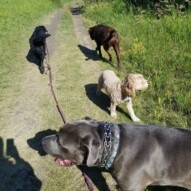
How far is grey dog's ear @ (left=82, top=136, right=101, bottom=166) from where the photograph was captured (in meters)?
3.63

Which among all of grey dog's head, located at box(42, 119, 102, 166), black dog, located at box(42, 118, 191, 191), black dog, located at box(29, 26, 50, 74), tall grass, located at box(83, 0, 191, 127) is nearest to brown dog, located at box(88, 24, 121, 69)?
tall grass, located at box(83, 0, 191, 127)

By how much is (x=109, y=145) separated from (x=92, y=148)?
230 millimetres

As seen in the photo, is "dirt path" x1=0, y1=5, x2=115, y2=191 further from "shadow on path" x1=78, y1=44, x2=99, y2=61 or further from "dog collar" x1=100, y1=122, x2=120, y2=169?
"dog collar" x1=100, y1=122, x2=120, y2=169

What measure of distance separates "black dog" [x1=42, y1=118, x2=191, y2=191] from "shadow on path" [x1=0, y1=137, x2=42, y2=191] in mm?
1269

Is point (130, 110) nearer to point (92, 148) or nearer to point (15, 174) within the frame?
point (15, 174)

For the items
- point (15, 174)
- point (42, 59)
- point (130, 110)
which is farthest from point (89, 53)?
point (15, 174)

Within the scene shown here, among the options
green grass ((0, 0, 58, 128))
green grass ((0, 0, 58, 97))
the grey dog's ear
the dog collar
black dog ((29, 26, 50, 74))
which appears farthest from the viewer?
green grass ((0, 0, 58, 97))

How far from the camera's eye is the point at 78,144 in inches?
147

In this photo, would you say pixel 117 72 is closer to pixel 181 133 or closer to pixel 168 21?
pixel 168 21

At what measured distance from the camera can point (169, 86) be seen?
7281mm

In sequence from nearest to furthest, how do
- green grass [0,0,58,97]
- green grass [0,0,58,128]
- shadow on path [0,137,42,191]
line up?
shadow on path [0,137,42,191], green grass [0,0,58,128], green grass [0,0,58,97]

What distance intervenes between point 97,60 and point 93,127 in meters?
5.96

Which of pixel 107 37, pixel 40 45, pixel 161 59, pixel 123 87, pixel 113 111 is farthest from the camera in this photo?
pixel 40 45

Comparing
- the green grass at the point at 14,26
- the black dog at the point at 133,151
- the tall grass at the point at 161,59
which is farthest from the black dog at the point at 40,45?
the black dog at the point at 133,151
